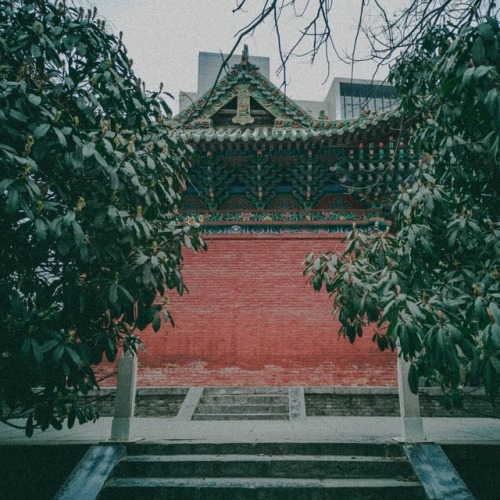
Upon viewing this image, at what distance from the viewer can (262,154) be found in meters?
7.59

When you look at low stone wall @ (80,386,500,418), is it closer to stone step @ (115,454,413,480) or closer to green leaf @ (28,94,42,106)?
stone step @ (115,454,413,480)

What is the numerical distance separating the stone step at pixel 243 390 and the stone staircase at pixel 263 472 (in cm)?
294

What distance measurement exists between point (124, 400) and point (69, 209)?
2091 millimetres

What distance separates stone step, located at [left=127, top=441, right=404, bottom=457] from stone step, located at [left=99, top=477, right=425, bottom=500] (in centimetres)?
37

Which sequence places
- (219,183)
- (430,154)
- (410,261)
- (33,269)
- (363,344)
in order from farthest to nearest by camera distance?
(219,183), (363,344), (430,154), (410,261), (33,269)

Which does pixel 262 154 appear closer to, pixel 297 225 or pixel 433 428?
pixel 297 225

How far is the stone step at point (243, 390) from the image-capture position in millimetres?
6922

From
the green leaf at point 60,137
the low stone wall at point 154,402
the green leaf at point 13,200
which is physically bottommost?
the low stone wall at point 154,402

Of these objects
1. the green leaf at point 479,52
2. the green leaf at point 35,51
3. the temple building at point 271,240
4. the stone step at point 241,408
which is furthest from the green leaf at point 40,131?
the stone step at point 241,408

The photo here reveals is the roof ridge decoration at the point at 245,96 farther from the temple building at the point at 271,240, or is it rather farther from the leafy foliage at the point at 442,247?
the leafy foliage at the point at 442,247

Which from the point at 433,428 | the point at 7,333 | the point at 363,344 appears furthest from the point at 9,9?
the point at 363,344

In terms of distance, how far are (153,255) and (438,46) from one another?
291 centimetres

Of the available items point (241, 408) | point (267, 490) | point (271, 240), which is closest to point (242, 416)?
point (241, 408)

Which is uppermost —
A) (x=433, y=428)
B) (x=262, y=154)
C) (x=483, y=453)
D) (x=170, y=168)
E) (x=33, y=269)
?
(x=262, y=154)
